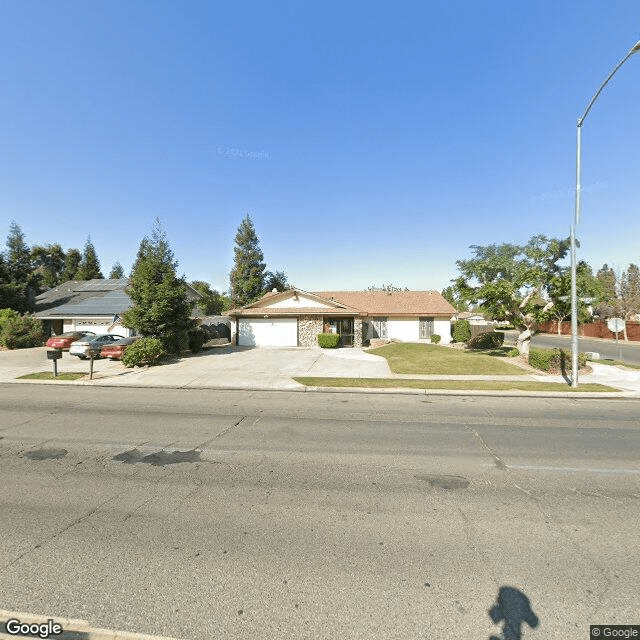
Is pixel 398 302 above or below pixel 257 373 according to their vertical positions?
above

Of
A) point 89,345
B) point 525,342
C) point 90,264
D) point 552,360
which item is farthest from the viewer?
point 90,264

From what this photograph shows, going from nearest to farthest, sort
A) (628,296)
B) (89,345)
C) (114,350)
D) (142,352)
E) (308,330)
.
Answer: (142,352), (114,350), (89,345), (308,330), (628,296)

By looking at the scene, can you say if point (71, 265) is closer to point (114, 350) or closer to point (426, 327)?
point (114, 350)

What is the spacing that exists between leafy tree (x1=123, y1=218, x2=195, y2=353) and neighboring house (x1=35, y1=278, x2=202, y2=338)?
307 inches

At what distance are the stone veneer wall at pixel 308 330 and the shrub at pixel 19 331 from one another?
2143 centimetres

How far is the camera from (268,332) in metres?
27.2

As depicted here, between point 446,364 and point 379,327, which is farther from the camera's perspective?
point 379,327

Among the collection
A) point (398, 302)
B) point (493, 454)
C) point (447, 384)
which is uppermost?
point (398, 302)

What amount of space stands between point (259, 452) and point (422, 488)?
292 centimetres

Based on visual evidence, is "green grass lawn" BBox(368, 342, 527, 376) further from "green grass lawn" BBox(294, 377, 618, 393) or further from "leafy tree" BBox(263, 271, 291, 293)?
"leafy tree" BBox(263, 271, 291, 293)

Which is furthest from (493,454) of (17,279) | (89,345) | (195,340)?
(17,279)

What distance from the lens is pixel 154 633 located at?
2.38 m

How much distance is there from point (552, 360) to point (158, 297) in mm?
20273

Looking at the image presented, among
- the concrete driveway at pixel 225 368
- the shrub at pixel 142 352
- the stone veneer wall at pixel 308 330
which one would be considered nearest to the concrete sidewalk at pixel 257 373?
the concrete driveway at pixel 225 368
